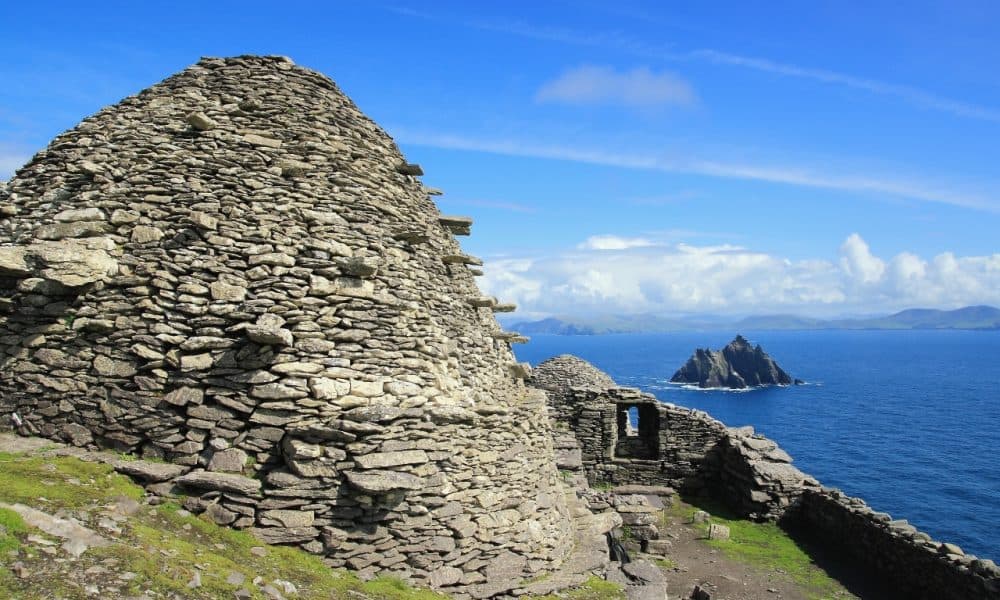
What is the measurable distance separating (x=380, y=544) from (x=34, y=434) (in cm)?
719

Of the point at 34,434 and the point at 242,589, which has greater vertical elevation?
the point at 34,434

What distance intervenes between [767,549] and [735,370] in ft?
397

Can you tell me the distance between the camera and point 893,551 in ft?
61.7

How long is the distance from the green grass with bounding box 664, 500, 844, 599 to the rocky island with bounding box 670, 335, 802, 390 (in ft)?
358

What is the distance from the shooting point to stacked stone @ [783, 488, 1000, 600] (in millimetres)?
16203

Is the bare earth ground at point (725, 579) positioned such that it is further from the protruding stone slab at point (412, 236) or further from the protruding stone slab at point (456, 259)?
the protruding stone slab at point (412, 236)

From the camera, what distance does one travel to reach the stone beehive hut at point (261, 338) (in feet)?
35.3

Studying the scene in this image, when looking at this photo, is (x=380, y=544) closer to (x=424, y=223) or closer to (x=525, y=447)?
(x=525, y=447)

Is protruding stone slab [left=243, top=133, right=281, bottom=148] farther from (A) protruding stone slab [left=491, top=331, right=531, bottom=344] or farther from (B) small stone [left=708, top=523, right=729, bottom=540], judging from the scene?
(B) small stone [left=708, top=523, right=729, bottom=540]

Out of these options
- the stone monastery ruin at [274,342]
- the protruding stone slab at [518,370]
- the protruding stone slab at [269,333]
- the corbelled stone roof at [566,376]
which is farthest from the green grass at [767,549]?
the protruding stone slab at [269,333]

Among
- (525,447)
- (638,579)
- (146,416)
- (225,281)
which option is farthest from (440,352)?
(638,579)

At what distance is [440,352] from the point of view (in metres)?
13.4

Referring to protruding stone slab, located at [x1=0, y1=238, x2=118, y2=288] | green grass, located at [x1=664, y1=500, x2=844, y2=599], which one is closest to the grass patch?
protruding stone slab, located at [x1=0, y1=238, x2=118, y2=288]

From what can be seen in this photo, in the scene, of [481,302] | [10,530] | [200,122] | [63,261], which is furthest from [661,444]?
[10,530]
